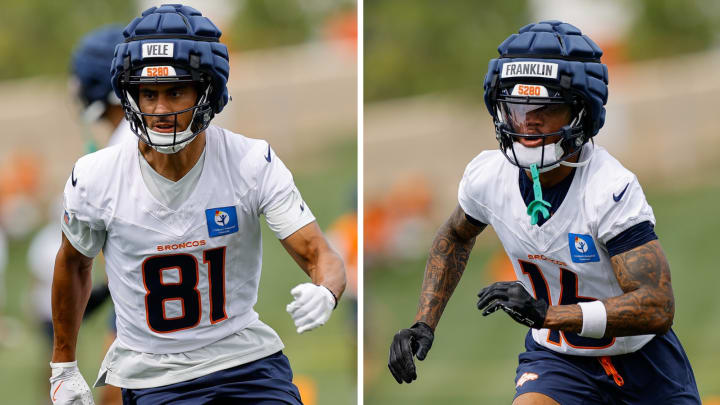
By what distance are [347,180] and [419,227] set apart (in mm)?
3915

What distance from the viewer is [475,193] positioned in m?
→ 5.40

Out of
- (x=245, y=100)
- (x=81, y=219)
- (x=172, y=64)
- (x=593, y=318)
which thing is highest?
(x=245, y=100)

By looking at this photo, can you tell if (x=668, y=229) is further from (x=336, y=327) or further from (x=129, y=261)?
(x=129, y=261)

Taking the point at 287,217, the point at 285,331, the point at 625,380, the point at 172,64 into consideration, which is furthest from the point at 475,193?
the point at 285,331

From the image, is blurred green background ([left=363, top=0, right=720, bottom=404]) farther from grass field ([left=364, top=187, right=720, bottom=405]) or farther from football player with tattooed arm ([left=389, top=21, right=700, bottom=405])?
football player with tattooed arm ([left=389, top=21, right=700, bottom=405])

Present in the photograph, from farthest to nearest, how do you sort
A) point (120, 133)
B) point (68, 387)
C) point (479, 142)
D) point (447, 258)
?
point (479, 142) → point (120, 133) → point (447, 258) → point (68, 387)

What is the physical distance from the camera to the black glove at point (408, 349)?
5.16m

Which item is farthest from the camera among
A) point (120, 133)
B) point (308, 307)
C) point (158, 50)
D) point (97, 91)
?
point (97, 91)

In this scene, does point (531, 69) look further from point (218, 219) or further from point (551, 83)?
point (218, 219)

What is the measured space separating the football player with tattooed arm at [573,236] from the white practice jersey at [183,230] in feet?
2.60

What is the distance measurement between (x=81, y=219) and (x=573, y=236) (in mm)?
2015

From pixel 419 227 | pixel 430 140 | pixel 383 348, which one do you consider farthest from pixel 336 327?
pixel 430 140

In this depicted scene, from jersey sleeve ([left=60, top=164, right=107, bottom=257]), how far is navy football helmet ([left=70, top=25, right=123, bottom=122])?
1.77 metres

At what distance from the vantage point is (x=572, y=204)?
198 inches
